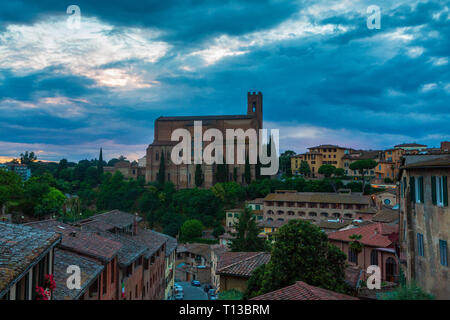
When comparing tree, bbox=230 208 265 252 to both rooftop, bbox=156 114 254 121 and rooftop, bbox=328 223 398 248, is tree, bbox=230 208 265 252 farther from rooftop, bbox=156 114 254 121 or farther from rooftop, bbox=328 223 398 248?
rooftop, bbox=156 114 254 121

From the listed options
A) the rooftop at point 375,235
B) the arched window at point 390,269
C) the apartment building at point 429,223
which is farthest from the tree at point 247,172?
the apartment building at point 429,223

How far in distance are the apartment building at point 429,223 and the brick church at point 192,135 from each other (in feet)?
241

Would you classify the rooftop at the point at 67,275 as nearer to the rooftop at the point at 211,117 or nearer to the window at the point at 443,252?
the window at the point at 443,252

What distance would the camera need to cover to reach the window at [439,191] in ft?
36.3

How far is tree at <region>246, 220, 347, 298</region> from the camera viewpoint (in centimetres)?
1388

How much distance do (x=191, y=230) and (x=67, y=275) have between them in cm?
5067

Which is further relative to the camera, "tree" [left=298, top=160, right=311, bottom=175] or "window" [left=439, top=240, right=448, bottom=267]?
"tree" [left=298, top=160, right=311, bottom=175]

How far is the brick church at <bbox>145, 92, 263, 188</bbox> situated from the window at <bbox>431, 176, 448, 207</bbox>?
248ft

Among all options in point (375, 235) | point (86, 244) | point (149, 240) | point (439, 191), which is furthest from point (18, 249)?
point (375, 235)

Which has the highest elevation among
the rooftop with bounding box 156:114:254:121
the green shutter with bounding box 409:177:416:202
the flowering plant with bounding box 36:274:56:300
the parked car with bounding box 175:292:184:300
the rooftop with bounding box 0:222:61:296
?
the rooftop with bounding box 156:114:254:121

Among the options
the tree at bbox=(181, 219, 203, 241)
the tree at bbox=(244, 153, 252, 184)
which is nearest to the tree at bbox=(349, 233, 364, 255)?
the tree at bbox=(181, 219, 203, 241)
